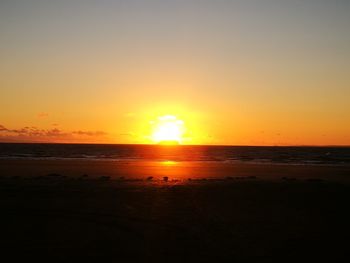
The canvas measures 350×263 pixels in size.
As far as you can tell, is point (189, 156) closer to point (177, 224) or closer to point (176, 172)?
point (176, 172)

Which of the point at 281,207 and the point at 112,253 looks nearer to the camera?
the point at 112,253

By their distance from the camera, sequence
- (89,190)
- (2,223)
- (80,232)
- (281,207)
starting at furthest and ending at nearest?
(89,190), (281,207), (2,223), (80,232)

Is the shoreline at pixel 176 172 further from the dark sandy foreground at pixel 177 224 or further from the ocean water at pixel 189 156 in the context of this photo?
the ocean water at pixel 189 156

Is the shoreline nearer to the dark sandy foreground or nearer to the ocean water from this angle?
the dark sandy foreground

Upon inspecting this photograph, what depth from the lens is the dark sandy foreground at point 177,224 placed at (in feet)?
36.4

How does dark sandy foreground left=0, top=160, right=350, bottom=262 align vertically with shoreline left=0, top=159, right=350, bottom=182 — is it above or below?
below

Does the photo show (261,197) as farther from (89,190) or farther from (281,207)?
(89,190)

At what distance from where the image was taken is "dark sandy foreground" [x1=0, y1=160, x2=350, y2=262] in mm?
11102

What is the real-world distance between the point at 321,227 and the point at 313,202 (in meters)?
4.52

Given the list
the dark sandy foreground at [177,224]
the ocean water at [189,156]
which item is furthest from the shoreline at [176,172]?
the ocean water at [189,156]

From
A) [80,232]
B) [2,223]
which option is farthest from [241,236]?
[2,223]

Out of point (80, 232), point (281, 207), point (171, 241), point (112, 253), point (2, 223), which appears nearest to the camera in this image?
point (112, 253)

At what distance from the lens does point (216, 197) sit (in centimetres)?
1947

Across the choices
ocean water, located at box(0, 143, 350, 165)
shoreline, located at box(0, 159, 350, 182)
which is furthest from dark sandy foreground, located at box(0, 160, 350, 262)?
ocean water, located at box(0, 143, 350, 165)
